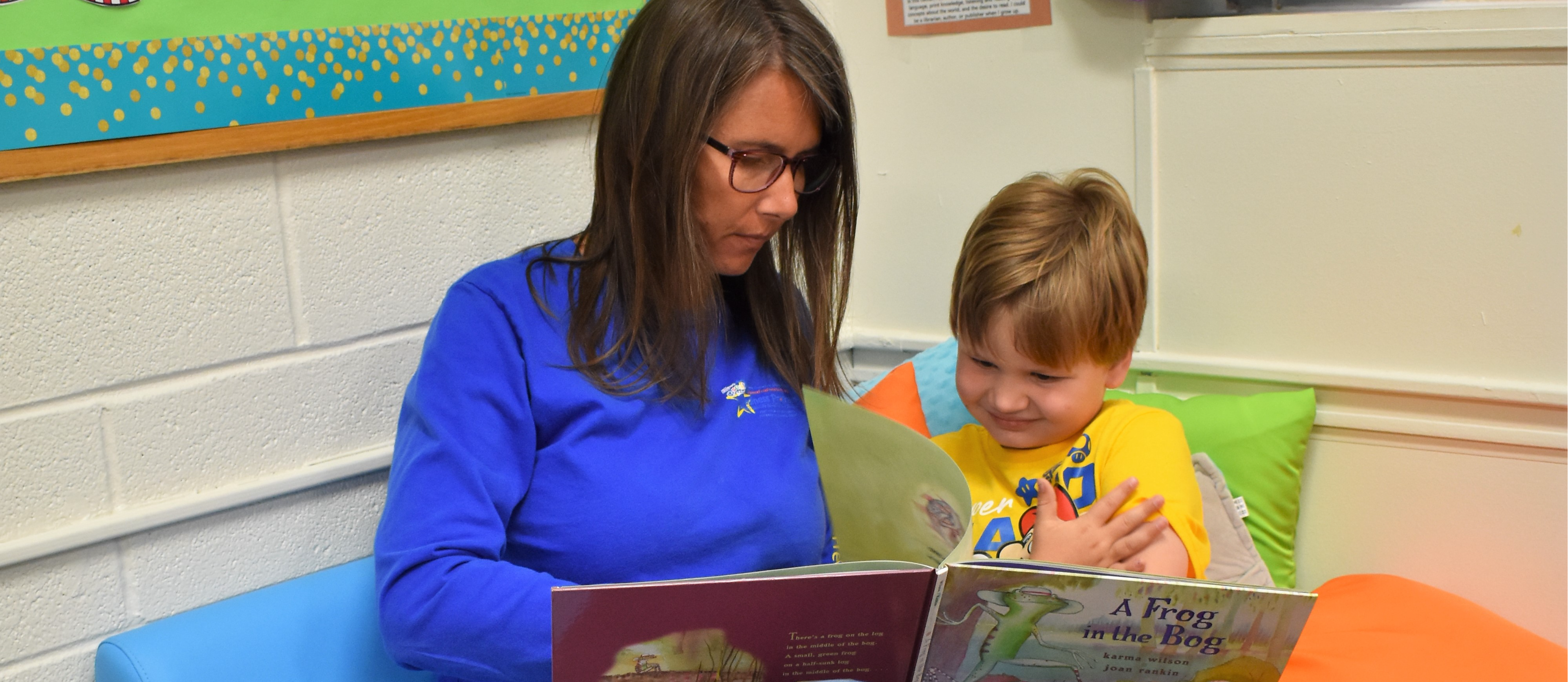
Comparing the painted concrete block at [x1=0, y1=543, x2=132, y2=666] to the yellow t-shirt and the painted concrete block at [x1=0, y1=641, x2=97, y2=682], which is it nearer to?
the painted concrete block at [x1=0, y1=641, x2=97, y2=682]

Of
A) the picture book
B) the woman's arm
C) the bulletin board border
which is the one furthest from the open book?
the bulletin board border

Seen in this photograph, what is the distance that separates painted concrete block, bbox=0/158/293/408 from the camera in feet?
3.86

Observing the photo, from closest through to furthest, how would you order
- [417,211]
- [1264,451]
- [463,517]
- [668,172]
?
[463,517]
[668,172]
[417,211]
[1264,451]

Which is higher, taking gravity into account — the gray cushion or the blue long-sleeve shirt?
the blue long-sleeve shirt

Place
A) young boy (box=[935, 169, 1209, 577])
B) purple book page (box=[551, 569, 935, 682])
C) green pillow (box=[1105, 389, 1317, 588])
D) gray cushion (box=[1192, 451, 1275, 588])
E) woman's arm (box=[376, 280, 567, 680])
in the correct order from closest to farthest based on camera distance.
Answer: purple book page (box=[551, 569, 935, 682])
woman's arm (box=[376, 280, 567, 680])
young boy (box=[935, 169, 1209, 577])
gray cushion (box=[1192, 451, 1275, 588])
green pillow (box=[1105, 389, 1317, 588])

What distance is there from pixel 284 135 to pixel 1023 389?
933 millimetres

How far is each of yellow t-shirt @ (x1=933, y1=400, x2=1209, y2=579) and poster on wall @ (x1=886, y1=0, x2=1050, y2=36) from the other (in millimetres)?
672

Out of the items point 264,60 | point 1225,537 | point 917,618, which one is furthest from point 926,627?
point 264,60

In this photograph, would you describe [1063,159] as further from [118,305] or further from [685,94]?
[118,305]

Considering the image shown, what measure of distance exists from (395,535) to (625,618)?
0.95ft

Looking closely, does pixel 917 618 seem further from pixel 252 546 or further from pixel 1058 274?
pixel 252 546

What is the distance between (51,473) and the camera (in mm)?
1212

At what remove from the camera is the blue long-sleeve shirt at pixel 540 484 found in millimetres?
1033

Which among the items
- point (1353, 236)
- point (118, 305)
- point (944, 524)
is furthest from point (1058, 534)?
point (118, 305)
